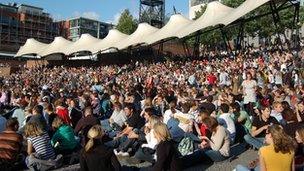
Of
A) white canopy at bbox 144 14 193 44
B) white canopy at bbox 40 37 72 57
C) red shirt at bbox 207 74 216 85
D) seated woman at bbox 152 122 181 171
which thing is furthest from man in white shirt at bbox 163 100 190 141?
white canopy at bbox 40 37 72 57

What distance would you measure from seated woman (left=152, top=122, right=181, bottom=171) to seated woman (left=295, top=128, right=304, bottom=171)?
179cm

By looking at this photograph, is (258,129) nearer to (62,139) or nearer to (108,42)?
(62,139)

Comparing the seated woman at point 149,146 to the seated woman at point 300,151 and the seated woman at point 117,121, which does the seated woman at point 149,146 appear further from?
the seated woman at point 300,151

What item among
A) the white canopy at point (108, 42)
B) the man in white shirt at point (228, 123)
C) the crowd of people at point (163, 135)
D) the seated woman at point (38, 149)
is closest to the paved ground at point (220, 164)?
the crowd of people at point (163, 135)

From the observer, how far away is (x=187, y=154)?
32.0 ft

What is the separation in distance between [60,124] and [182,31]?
89.1 feet

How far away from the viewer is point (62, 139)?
398 inches

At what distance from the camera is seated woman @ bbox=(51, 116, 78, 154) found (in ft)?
33.0

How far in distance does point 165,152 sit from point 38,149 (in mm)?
3098

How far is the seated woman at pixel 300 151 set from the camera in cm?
691

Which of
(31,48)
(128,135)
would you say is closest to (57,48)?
(31,48)

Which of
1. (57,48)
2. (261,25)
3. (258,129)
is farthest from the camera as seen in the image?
(261,25)

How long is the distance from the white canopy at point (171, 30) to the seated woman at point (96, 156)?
3074 cm

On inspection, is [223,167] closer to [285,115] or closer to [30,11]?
[285,115]
